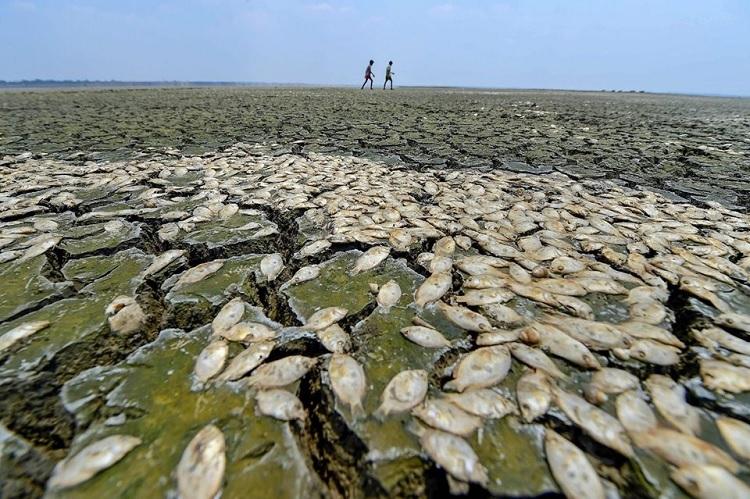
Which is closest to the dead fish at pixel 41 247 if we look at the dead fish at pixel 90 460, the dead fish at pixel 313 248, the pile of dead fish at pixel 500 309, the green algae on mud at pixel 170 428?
the pile of dead fish at pixel 500 309

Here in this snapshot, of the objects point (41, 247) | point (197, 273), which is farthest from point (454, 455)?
point (41, 247)

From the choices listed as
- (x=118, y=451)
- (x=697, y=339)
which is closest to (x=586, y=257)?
(x=697, y=339)

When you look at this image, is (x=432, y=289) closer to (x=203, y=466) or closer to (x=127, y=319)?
(x=203, y=466)

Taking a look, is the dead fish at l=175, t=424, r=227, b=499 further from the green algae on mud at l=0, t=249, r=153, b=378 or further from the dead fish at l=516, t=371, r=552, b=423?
the dead fish at l=516, t=371, r=552, b=423

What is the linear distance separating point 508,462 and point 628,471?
0.85 feet

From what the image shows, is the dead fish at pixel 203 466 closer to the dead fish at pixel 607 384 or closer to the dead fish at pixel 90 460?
the dead fish at pixel 90 460

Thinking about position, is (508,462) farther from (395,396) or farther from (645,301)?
(645,301)

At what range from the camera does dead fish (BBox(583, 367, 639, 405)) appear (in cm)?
98

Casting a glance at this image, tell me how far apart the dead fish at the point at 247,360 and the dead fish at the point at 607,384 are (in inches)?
37.2

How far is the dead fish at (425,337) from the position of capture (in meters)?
1.20

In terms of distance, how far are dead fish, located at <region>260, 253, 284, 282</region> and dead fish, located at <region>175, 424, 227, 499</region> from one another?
2.65 feet

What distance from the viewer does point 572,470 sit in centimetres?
80

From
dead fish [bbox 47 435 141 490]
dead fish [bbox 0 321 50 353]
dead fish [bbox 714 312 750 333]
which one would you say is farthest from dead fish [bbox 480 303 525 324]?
dead fish [bbox 0 321 50 353]

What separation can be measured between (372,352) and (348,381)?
16 cm
